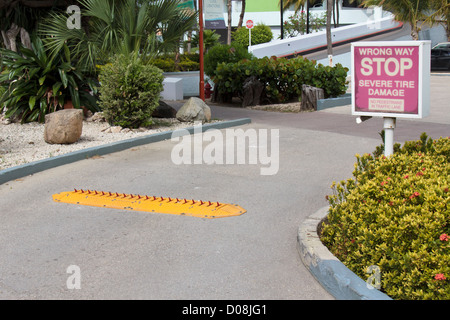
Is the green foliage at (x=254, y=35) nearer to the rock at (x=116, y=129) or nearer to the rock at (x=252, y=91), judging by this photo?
the rock at (x=252, y=91)

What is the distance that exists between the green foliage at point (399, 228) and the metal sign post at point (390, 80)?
49cm

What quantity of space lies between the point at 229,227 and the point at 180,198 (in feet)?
4.44

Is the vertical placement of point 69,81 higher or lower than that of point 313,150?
higher

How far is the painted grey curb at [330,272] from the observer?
4.05m

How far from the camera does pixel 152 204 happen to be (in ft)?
22.1

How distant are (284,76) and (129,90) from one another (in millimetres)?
6929

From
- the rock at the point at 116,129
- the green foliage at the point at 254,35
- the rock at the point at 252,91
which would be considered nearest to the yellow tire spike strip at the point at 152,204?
the rock at the point at 116,129

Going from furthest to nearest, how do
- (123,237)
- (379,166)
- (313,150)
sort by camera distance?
(313,150)
(123,237)
(379,166)

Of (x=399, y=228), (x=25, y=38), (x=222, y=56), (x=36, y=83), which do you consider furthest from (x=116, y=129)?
(x=399, y=228)

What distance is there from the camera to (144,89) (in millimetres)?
11664

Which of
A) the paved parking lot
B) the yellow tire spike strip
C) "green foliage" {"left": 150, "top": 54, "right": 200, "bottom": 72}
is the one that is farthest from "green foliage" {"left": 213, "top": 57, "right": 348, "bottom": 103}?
the yellow tire spike strip

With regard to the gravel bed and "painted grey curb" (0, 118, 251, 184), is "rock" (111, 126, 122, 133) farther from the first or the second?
"painted grey curb" (0, 118, 251, 184)

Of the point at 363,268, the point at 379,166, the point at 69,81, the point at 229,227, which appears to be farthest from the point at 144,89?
the point at 363,268
